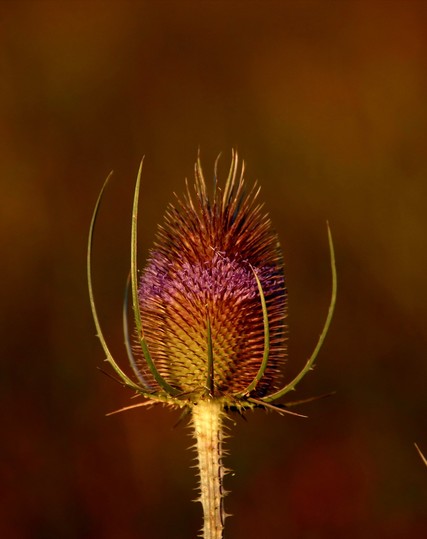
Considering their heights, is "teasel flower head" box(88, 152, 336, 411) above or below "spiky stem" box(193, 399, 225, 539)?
above

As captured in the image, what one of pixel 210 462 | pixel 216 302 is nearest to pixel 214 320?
pixel 216 302

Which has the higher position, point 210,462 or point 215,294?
point 215,294

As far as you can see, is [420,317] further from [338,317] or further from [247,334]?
[247,334]

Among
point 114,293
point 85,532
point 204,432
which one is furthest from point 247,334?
point 114,293

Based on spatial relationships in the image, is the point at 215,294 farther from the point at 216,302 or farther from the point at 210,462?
the point at 210,462

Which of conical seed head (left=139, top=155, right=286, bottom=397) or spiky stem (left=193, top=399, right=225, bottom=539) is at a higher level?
conical seed head (left=139, top=155, right=286, bottom=397)

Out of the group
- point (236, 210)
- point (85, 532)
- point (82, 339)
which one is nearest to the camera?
point (236, 210)

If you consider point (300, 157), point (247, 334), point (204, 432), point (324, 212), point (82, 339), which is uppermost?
point (300, 157)
